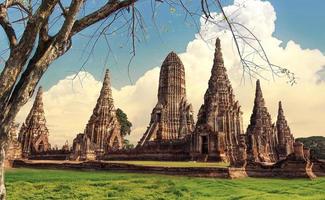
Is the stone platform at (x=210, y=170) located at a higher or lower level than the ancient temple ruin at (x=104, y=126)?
lower

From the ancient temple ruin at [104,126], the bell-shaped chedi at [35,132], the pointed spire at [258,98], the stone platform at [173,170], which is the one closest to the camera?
the stone platform at [173,170]

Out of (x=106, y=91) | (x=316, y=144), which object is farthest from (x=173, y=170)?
(x=316, y=144)

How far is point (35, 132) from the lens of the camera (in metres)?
56.6

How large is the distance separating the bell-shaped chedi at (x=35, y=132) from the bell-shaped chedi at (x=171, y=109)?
17.1m

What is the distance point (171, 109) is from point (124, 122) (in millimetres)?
25149

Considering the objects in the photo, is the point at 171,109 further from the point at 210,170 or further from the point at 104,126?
the point at 210,170

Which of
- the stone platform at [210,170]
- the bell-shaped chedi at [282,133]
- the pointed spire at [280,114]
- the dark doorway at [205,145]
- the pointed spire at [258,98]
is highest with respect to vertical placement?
the pointed spire at [258,98]

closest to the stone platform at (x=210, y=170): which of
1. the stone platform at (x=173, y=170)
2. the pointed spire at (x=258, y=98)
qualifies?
the stone platform at (x=173, y=170)

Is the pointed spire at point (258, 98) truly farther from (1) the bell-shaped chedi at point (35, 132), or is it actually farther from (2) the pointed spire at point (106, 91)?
(1) the bell-shaped chedi at point (35, 132)

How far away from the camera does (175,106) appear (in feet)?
181

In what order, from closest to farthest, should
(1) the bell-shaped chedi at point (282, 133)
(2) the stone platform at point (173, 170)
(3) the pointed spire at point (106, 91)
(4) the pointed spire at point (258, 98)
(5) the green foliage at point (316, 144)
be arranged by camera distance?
(2) the stone platform at point (173, 170), (4) the pointed spire at point (258, 98), (3) the pointed spire at point (106, 91), (1) the bell-shaped chedi at point (282, 133), (5) the green foliage at point (316, 144)

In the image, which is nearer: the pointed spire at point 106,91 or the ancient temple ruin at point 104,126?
the ancient temple ruin at point 104,126

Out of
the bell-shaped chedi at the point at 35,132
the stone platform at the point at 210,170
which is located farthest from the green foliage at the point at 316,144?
the stone platform at the point at 210,170

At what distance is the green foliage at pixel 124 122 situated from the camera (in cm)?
7753
